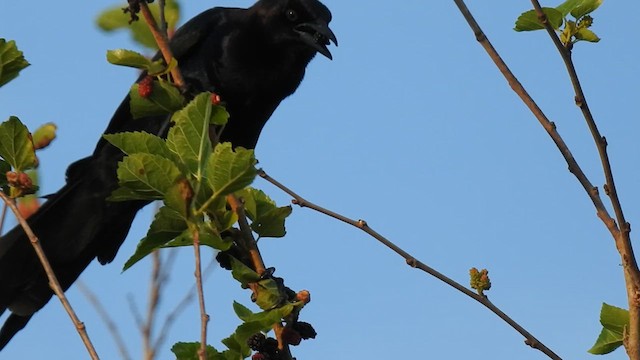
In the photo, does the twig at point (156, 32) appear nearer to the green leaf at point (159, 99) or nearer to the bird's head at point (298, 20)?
the green leaf at point (159, 99)

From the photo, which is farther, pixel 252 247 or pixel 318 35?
pixel 318 35

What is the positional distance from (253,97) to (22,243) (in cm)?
165

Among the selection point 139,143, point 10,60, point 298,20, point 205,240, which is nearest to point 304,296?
point 205,240

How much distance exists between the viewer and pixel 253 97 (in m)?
5.86

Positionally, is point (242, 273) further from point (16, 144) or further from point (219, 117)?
point (16, 144)

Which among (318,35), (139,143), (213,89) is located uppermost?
(318,35)

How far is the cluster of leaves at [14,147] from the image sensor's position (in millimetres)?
2967

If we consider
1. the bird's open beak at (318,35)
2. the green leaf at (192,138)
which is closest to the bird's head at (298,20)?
the bird's open beak at (318,35)

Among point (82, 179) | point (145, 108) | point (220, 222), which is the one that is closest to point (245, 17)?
point (82, 179)

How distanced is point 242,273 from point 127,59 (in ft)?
2.46

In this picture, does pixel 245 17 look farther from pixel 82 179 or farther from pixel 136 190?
pixel 136 190

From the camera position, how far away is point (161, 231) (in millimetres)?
2635

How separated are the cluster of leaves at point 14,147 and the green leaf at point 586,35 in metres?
1.63

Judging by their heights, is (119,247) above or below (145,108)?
above
